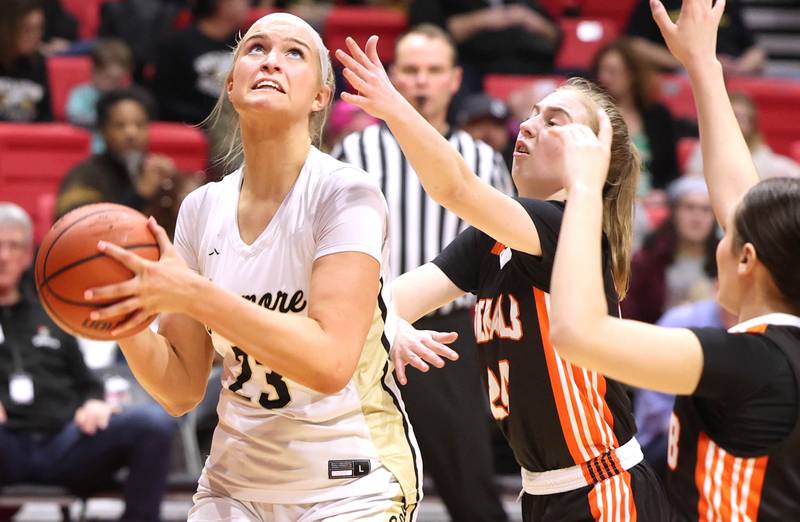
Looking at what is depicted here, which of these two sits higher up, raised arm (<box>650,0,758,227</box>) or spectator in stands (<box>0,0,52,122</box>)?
spectator in stands (<box>0,0,52,122</box>)

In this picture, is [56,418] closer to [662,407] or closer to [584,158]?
[662,407]

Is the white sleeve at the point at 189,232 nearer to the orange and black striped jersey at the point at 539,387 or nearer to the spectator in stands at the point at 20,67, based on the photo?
the orange and black striped jersey at the point at 539,387

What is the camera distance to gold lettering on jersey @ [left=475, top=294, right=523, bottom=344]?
3328 mm

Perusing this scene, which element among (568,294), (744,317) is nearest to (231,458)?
(568,294)

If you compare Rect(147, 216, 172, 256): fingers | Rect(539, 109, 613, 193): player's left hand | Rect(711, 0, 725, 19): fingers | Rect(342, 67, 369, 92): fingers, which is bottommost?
Rect(147, 216, 172, 256): fingers

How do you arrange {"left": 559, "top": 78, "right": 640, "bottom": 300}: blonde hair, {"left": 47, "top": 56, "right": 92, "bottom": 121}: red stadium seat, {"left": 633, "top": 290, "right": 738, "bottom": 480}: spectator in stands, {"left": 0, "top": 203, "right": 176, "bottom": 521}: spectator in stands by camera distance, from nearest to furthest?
1. {"left": 559, "top": 78, "right": 640, "bottom": 300}: blonde hair
2. {"left": 0, "top": 203, "right": 176, "bottom": 521}: spectator in stands
3. {"left": 633, "top": 290, "right": 738, "bottom": 480}: spectator in stands
4. {"left": 47, "top": 56, "right": 92, "bottom": 121}: red stadium seat

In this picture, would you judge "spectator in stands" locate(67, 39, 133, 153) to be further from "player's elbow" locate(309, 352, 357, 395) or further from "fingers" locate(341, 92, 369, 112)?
"player's elbow" locate(309, 352, 357, 395)

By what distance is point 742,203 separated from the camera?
267 cm

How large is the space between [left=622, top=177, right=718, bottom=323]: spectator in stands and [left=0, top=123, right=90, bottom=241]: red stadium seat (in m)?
3.96

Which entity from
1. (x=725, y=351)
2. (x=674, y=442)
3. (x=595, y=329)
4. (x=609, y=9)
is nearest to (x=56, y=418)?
(x=674, y=442)

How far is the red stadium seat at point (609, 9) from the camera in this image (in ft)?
35.8

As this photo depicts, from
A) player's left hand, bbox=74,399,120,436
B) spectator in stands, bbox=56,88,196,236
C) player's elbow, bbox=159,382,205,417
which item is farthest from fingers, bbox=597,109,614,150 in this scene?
spectator in stands, bbox=56,88,196,236

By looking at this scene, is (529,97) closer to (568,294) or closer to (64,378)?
(64,378)

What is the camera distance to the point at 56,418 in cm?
625
